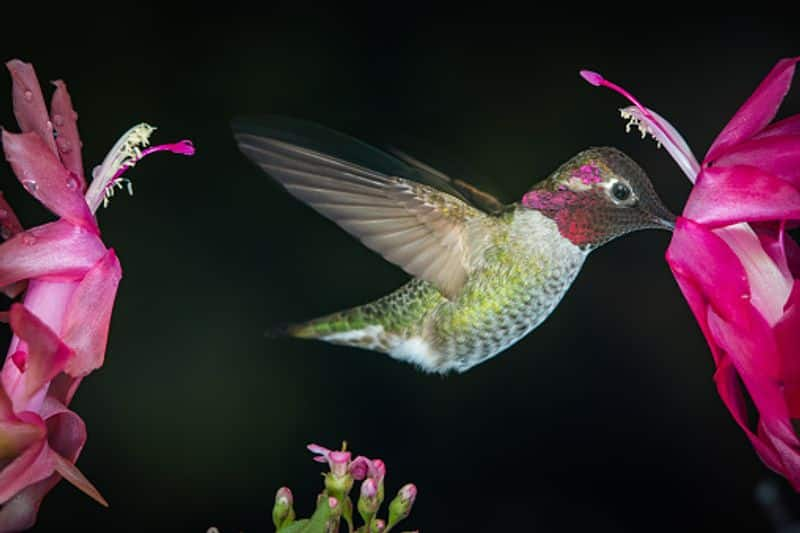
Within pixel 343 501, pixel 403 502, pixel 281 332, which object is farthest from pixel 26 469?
pixel 281 332

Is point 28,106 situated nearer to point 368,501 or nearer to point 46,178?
point 46,178

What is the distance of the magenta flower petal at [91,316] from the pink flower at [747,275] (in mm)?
447

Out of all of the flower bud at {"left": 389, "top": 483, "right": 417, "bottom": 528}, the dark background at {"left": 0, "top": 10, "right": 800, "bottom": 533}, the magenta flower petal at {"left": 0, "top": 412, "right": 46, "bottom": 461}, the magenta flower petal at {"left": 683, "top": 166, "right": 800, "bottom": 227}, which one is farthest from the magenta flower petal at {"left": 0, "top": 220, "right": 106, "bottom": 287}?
the dark background at {"left": 0, "top": 10, "right": 800, "bottom": 533}

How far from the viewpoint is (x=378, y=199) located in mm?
1130

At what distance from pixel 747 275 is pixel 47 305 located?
576 mm

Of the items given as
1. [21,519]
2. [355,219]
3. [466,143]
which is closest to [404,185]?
[355,219]

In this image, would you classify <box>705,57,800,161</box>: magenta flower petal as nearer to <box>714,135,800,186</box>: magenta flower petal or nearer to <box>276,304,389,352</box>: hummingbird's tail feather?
<box>714,135,800,186</box>: magenta flower petal

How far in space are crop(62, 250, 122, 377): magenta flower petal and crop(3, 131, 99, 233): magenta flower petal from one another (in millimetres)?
42

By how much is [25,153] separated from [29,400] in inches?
7.5

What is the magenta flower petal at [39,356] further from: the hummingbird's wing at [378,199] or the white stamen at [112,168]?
the hummingbird's wing at [378,199]

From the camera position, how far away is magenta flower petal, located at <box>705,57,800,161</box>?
90cm

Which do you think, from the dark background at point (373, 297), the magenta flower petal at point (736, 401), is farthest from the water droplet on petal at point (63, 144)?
the dark background at point (373, 297)

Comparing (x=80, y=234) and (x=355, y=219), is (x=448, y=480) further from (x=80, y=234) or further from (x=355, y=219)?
(x=80, y=234)

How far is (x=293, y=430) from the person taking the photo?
7.68ft
